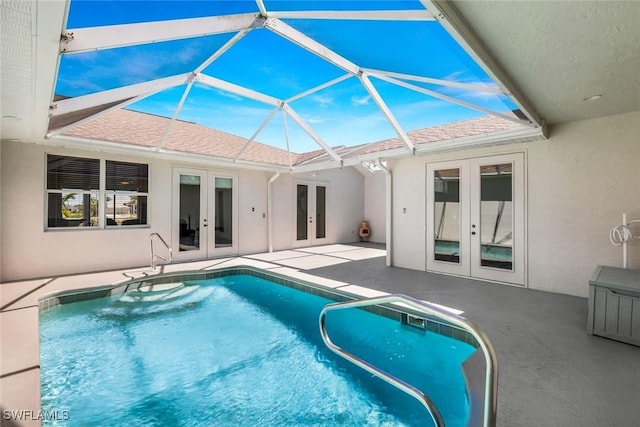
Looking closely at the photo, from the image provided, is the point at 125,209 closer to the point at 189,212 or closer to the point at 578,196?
the point at 189,212

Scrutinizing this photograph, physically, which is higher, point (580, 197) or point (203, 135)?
point (203, 135)

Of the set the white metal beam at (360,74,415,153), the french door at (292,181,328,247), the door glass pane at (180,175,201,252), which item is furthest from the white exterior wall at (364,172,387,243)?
the door glass pane at (180,175,201,252)

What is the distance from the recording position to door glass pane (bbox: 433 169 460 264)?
6.54 metres

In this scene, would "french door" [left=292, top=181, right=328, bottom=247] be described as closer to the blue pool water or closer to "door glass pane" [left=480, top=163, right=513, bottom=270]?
the blue pool water

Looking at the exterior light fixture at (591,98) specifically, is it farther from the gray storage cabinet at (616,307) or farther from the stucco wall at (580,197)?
the gray storage cabinet at (616,307)

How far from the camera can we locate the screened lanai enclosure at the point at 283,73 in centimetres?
295

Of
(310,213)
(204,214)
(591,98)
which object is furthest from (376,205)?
(591,98)

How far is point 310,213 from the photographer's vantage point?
36.9ft

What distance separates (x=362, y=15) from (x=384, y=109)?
2.66 metres

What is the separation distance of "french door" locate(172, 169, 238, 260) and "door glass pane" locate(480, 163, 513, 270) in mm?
6830

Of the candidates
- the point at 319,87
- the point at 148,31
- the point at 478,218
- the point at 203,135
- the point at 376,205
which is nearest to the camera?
the point at 148,31

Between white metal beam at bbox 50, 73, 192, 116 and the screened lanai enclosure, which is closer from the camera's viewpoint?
the screened lanai enclosure

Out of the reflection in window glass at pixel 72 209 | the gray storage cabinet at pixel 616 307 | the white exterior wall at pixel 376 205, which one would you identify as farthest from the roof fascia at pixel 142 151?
the gray storage cabinet at pixel 616 307

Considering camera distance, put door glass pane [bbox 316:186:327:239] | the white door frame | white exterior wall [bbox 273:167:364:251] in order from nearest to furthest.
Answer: the white door frame
white exterior wall [bbox 273:167:364:251]
door glass pane [bbox 316:186:327:239]
